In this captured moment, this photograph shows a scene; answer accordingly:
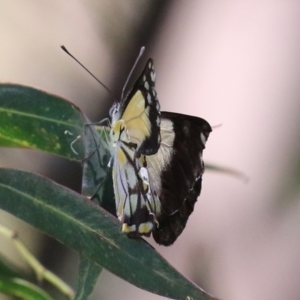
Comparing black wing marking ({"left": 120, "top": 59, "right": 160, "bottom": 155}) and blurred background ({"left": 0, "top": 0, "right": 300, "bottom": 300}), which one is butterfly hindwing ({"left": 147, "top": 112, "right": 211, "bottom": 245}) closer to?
black wing marking ({"left": 120, "top": 59, "right": 160, "bottom": 155})

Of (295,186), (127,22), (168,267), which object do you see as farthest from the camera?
(127,22)

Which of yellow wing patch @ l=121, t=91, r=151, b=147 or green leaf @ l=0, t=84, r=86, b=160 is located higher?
yellow wing patch @ l=121, t=91, r=151, b=147

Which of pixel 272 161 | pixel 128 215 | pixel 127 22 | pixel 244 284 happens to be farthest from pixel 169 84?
pixel 128 215

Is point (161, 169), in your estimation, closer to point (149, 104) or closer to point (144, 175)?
point (144, 175)

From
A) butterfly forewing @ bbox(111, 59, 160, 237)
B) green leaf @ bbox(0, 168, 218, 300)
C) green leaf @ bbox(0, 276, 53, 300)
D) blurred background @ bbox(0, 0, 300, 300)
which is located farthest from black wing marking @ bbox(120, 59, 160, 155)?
blurred background @ bbox(0, 0, 300, 300)

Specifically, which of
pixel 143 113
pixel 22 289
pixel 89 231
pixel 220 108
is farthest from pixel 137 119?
pixel 220 108

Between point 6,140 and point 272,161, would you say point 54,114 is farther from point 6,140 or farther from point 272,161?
point 272,161

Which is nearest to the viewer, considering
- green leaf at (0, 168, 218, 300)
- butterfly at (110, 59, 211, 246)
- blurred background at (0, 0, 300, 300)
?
green leaf at (0, 168, 218, 300)
